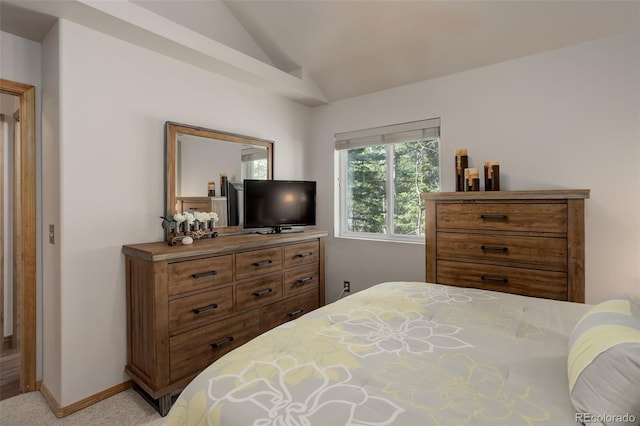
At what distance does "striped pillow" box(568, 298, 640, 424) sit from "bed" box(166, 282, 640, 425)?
0.04 metres

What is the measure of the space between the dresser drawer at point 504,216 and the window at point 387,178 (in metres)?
0.78

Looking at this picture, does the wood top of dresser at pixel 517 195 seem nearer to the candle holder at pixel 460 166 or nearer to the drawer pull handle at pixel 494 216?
the drawer pull handle at pixel 494 216

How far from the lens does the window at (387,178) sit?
3240 millimetres

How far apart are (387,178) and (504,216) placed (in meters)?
1.45

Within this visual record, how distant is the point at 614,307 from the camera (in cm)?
104

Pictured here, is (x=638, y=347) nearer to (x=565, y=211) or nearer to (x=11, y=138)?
(x=565, y=211)

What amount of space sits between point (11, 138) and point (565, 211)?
4.34 m

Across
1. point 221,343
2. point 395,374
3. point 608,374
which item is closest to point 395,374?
point 395,374

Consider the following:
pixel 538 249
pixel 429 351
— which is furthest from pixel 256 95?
pixel 429 351

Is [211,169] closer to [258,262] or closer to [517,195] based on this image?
[258,262]

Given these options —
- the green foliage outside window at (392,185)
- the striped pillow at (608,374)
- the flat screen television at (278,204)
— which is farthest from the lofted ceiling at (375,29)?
the striped pillow at (608,374)

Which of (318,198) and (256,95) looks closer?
(256,95)

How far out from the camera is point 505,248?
2219mm

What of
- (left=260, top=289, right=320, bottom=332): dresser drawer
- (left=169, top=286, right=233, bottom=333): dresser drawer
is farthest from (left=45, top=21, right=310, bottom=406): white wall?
(left=260, top=289, right=320, bottom=332): dresser drawer
